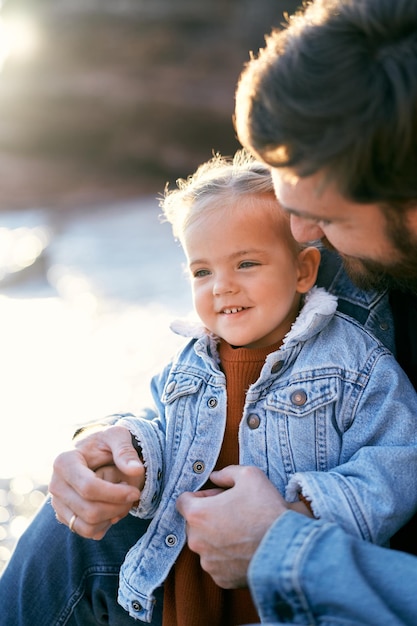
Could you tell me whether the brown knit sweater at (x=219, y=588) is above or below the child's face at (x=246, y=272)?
below

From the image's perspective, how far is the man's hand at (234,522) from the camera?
1.45m

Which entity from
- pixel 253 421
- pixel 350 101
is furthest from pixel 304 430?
pixel 350 101

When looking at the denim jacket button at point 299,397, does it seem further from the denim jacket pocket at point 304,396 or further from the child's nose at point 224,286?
the child's nose at point 224,286

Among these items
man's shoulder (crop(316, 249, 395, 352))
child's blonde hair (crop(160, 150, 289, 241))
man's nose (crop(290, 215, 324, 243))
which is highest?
child's blonde hair (crop(160, 150, 289, 241))

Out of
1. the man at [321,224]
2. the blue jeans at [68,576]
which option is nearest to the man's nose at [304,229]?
the man at [321,224]

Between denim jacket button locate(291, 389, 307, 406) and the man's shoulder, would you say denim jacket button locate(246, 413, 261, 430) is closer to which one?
denim jacket button locate(291, 389, 307, 406)

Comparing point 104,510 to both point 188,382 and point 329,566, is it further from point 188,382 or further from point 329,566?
point 329,566

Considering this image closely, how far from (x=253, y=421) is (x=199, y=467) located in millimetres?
152

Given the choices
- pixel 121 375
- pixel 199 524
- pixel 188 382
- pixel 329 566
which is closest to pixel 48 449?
pixel 121 375

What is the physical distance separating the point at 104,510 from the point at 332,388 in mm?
489

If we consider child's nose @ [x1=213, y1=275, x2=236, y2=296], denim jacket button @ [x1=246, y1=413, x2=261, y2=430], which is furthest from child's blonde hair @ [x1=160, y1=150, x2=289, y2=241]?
denim jacket button @ [x1=246, y1=413, x2=261, y2=430]

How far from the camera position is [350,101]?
139 cm

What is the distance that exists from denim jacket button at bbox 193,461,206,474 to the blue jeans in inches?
8.0

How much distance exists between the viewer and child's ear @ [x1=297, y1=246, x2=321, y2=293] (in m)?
1.81
